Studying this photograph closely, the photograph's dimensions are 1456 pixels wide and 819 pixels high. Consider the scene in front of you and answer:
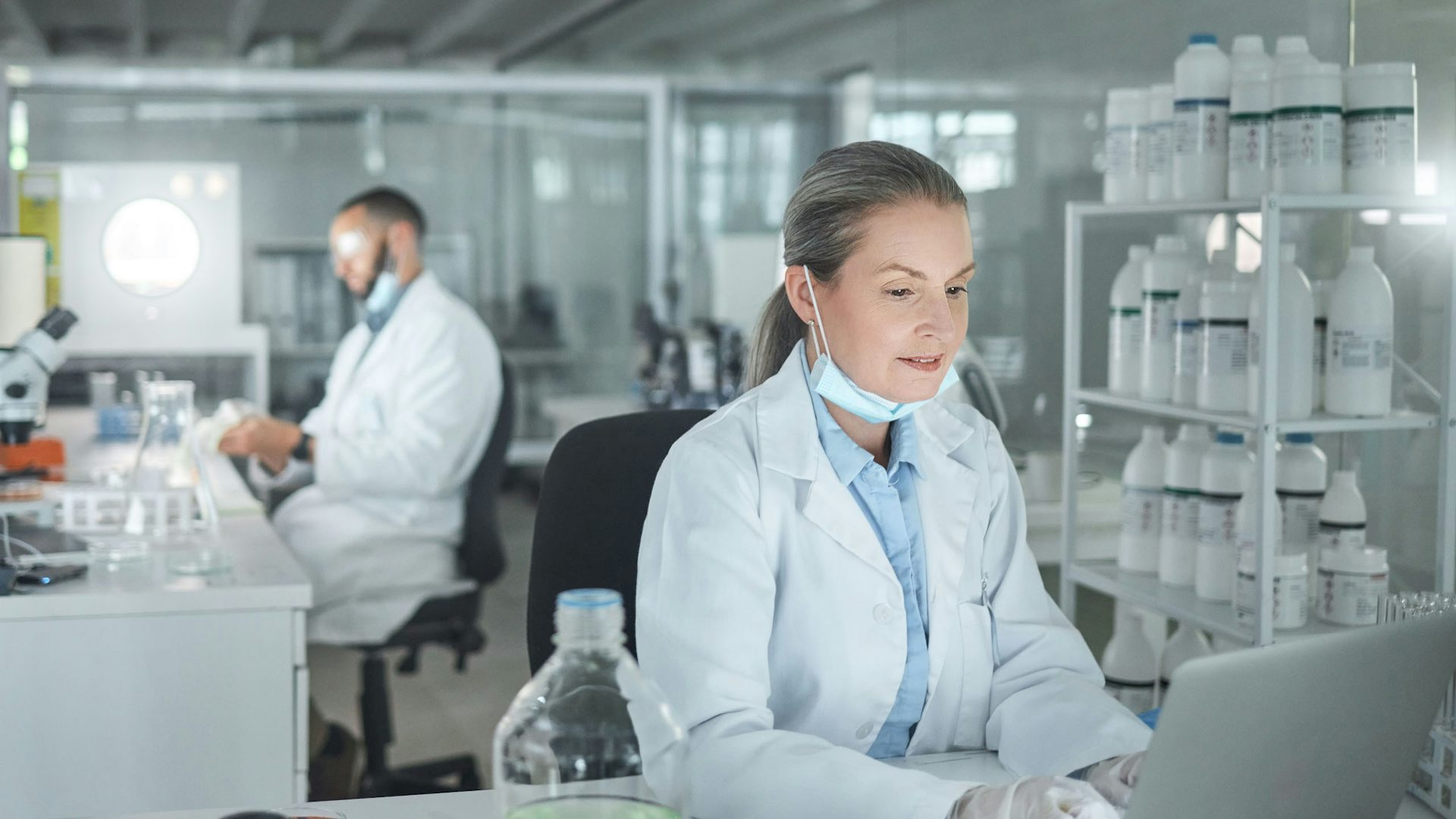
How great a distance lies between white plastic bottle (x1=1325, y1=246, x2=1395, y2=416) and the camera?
195cm

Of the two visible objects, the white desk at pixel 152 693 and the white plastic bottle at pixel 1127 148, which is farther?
the white plastic bottle at pixel 1127 148

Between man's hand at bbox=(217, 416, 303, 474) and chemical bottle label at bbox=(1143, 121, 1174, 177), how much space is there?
203 cm

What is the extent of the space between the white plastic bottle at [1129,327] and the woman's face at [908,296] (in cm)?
97

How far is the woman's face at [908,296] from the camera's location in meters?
1.41

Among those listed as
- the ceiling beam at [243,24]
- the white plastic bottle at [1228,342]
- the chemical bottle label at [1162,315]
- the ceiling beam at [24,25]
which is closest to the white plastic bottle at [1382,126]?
the white plastic bottle at [1228,342]

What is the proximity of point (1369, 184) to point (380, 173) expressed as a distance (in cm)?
604

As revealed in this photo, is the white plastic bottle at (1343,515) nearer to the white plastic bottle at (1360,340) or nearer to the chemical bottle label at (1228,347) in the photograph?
the white plastic bottle at (1360,340)

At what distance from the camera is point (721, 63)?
755 cm

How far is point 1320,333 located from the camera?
6.65 feet

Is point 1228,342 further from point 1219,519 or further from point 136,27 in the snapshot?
point 136,27

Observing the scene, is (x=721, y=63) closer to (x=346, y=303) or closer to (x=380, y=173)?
(x=380, y=173)

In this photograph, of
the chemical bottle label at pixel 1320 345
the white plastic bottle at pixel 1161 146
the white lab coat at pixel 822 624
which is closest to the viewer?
the white lab coat at pixel 822 624

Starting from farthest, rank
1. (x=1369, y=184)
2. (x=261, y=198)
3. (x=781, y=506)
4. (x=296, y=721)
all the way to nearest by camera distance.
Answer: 1. (x=261, y=198)
2. (x=296, y=721)
3. (x=1369, y=184)
4. (x=781, y=506)

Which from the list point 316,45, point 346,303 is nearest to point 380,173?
point 346,303
